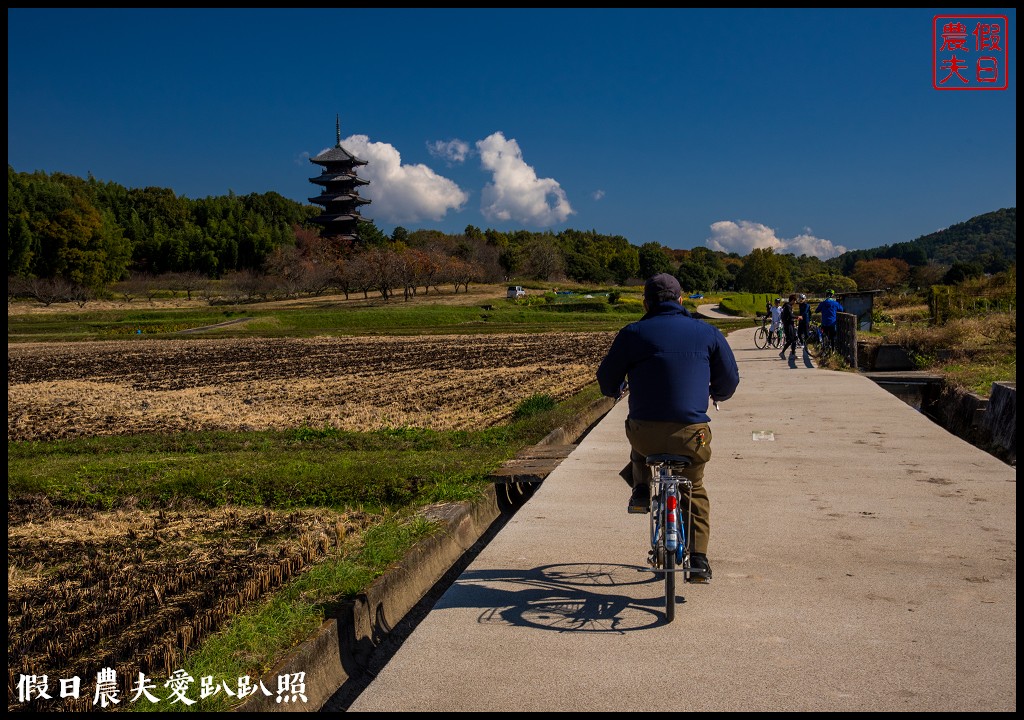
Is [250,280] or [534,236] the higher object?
[534,236]

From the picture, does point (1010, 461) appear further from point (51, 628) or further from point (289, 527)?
point (51, 628)

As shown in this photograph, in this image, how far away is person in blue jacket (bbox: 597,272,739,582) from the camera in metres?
4.20

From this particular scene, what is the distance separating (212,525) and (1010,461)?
833cm

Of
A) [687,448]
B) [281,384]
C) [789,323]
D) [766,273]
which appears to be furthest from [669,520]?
[766,273]

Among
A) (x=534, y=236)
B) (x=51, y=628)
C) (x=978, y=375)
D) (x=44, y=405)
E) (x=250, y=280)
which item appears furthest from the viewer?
(x=534, y=236)

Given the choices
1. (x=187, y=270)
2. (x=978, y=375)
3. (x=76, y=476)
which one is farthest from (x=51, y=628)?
(x=187, y=270)

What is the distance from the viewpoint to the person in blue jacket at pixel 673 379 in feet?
13.8

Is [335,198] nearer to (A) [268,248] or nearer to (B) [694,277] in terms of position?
(A) [268,248]

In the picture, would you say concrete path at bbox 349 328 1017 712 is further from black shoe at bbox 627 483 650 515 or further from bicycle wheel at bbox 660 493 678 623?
black shoe at bbox 627 483 650 515

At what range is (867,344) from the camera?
68.2ft

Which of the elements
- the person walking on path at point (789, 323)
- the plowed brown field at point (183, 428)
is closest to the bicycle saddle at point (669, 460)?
the plowed brown field at point (183, 428)

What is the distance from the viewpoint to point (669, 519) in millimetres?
4062

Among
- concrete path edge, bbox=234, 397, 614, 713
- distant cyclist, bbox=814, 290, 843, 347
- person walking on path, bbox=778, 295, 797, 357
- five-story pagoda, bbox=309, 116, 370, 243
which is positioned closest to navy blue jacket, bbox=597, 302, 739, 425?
concrete path edge, bbox=234, 397, 614, 713

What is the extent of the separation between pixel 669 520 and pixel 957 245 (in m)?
157
